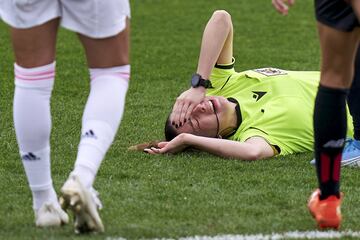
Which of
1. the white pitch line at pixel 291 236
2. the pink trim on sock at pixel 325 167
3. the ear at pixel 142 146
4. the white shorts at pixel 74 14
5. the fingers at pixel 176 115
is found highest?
the white shorts at pixel 74 14

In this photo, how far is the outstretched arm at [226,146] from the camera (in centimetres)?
550

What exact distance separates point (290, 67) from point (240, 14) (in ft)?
11.3

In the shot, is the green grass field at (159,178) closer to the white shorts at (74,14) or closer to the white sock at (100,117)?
the white sock at (100,117)

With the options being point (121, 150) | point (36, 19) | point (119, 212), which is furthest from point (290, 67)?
point (36, 19)

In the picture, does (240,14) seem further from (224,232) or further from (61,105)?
(224,232)

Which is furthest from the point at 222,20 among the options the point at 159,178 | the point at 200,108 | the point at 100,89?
the point at 100,89

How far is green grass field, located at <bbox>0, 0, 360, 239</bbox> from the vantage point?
4121mm

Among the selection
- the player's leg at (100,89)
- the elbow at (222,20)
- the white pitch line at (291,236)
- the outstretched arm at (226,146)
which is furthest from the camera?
the elbow at (222,20)

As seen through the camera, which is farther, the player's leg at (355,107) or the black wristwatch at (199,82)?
the black wristwatch at (199,82)

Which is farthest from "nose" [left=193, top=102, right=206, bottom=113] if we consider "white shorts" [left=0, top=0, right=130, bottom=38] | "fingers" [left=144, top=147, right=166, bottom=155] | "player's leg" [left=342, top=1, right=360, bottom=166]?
"white shorts" [left=0, top=0, right=130, bottom=38]

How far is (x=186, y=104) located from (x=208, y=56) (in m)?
0.36

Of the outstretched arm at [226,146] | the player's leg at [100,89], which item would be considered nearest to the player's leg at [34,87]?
the player's leg at [100,89]

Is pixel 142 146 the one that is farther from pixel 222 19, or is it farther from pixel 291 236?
pixel 291 236

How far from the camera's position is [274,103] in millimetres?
5871
